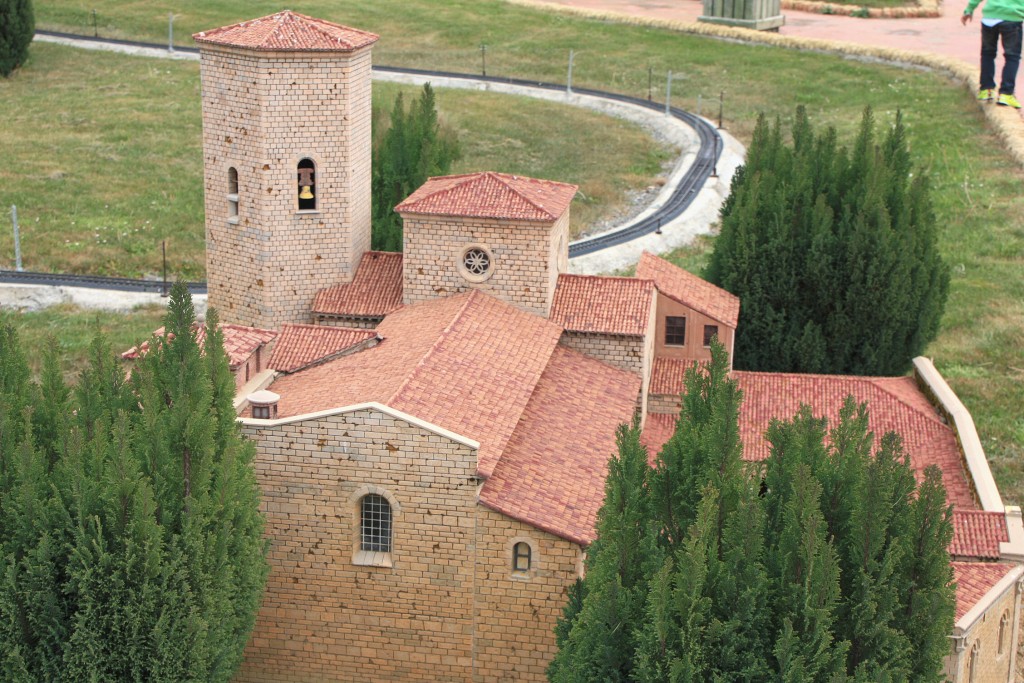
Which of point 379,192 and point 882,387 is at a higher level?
point 379,192

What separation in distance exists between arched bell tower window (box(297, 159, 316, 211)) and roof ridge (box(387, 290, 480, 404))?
520cm

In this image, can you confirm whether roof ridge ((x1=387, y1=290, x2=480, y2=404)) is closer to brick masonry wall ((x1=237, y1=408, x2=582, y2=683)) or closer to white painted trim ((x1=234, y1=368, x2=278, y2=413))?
brick masonry wall ((x1=237, y1=408, x2=582, y2=683))

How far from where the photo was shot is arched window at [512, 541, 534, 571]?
101ft

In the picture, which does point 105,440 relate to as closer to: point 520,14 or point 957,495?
point 957,495

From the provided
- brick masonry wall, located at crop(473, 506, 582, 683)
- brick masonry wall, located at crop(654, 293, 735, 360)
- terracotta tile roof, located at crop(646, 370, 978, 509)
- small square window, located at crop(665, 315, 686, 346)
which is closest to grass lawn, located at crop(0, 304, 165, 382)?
brick masonry wall, located at crop(654, 293, 735, 360)

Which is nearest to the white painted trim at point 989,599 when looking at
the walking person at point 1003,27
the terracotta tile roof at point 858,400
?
the terracotta tile roof at point 858,400

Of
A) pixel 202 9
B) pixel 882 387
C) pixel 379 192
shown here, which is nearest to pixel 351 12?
pixel 202 9

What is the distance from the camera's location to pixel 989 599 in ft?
97.9

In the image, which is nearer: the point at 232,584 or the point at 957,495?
the point at 232,584

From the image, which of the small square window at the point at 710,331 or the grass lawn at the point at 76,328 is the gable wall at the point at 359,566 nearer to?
the small square window at the point at 710,331

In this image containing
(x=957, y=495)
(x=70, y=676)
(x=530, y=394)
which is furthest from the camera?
(x=957, y=495)

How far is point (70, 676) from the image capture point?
86.4 feet

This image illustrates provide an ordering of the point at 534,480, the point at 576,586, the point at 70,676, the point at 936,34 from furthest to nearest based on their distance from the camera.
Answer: the point at 936,34, the point at 534,480, the point at 576,586, the point at 70,676

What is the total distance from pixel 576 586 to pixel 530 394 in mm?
6356
